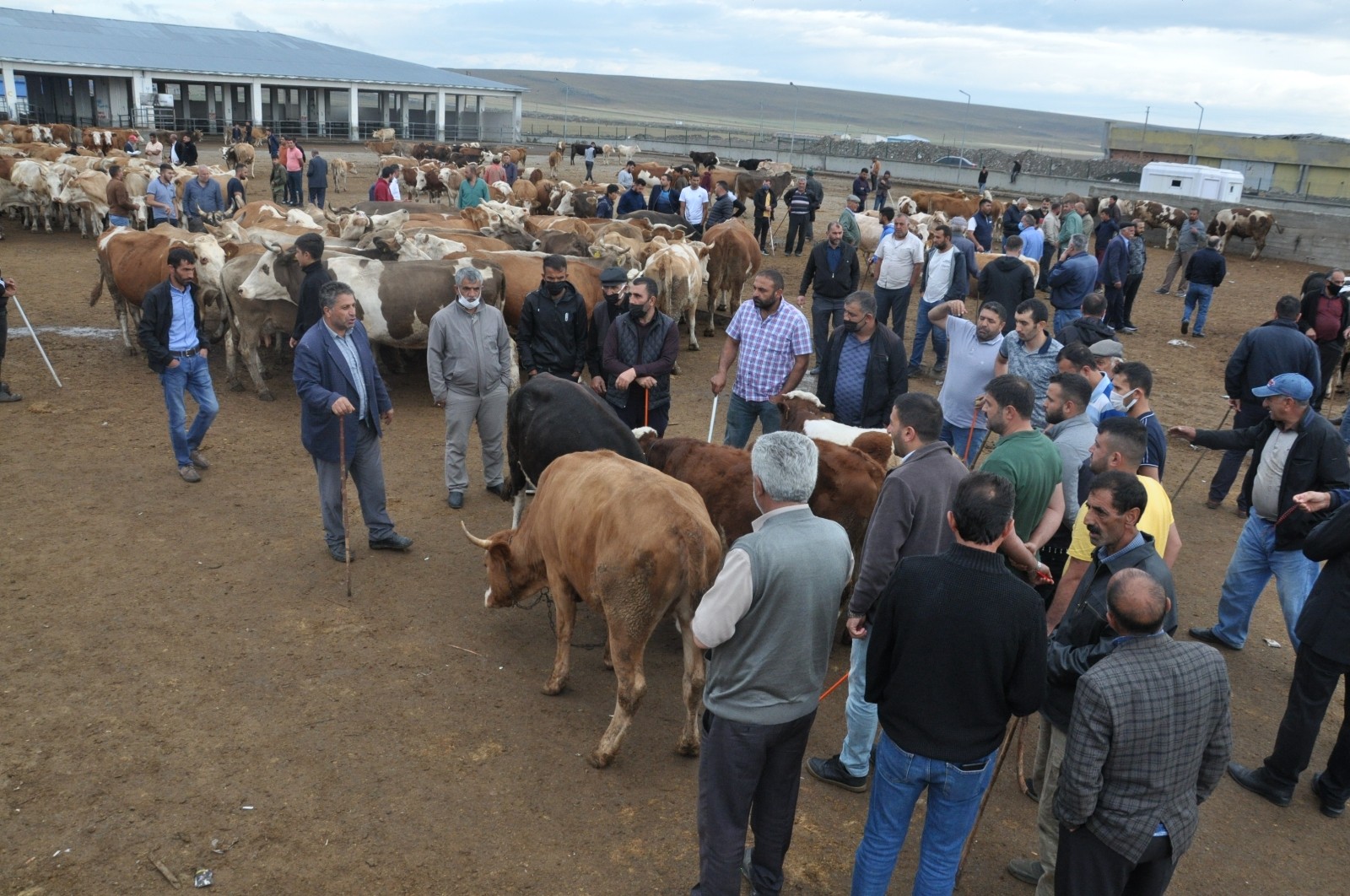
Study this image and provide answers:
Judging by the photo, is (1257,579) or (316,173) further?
(316,173)

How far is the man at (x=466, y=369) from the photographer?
7.38 meters

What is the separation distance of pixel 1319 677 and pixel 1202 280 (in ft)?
40.8

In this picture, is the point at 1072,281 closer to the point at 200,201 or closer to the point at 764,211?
the point at 764,211

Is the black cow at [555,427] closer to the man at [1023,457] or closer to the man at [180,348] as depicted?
the man at [1023,457]

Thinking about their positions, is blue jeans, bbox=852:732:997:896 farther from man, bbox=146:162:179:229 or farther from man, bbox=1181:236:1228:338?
man, bbox=146:162:179:229

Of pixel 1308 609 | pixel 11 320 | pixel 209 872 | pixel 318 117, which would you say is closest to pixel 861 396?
pixel 1308 609

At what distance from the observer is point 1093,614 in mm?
3607

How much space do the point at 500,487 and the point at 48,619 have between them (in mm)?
3446

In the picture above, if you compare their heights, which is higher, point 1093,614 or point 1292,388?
point 1292,388

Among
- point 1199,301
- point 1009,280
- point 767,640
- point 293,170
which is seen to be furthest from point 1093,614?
point 293,170

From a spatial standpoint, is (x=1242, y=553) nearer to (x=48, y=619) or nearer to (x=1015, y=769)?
(x=1015, y=769)

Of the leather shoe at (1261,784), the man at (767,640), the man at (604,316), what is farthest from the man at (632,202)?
the man at (767,640)

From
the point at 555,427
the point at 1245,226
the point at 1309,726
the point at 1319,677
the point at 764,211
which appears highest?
the point at 1245,226

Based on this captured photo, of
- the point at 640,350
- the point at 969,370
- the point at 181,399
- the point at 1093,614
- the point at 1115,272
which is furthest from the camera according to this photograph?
the point at 1115,272
